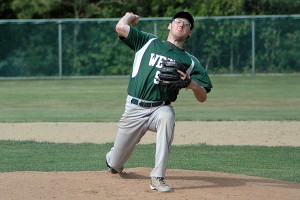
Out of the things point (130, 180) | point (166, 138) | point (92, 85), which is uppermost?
point (166, 138)

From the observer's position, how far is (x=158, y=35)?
1035 inches

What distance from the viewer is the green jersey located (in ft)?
24.5

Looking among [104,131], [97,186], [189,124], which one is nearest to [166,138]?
[97,186]

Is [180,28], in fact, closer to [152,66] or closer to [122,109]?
[152,66]

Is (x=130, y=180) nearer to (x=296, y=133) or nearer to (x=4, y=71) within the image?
(x=296, y=133)

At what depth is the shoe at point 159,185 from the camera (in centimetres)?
736

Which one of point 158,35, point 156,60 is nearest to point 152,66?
point 156,60

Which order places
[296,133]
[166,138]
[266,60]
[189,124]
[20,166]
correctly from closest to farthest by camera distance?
1. [166,138]
2. [20,166]
3. [296,133]
4. [189,124]
5. [266,60]

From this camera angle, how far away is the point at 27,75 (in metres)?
26.7

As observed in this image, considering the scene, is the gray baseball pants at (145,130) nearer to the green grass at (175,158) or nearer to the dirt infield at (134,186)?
the dirt infield at (134,186)

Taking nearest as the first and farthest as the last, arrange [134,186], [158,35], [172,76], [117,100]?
1. [172,76]
2. [134,186]
3. [117,100]
4. [158,35]

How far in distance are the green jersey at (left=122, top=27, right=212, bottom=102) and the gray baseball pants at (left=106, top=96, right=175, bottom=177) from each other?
14 centimetres

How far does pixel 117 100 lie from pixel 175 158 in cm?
926

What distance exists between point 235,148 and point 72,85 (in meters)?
13.5
